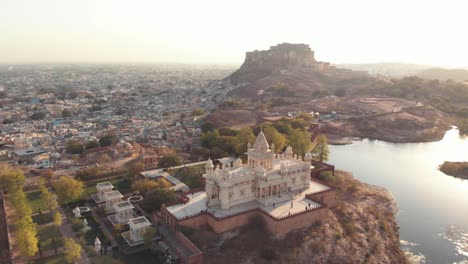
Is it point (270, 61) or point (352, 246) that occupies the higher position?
point (270, 61)

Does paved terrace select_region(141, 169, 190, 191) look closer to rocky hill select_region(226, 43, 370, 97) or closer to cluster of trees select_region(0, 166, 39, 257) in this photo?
cluster of trees select_region(0, 166, 39, 257)

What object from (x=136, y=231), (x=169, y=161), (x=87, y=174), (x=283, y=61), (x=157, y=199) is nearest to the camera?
(x=136, y=231)

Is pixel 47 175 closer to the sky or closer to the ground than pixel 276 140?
closer to the ground

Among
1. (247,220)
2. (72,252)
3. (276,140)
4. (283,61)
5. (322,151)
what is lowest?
(72,252)

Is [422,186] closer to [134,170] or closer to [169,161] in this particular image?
[169,161]

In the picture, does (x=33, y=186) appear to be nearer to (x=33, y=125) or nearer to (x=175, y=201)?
(x=175, y=201)

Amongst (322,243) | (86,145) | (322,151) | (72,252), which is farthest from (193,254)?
(86,145)

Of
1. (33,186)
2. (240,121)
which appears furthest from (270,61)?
(33,186)

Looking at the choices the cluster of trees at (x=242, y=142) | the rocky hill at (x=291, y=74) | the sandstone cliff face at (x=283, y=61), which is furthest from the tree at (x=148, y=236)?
the sandstone cliff face at (x=283, y=61)
